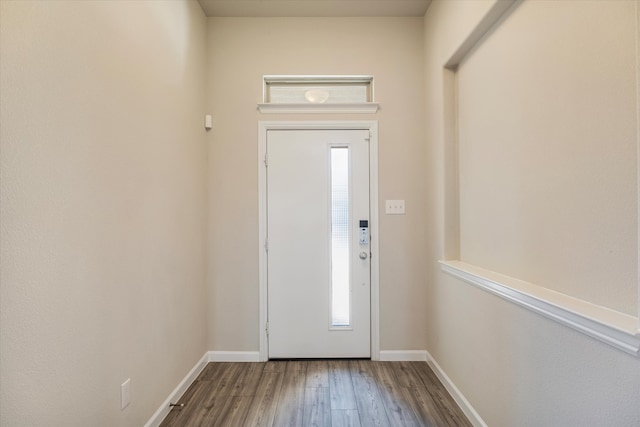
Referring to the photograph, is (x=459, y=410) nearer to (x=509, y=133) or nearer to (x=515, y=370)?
(x=515, y=370)

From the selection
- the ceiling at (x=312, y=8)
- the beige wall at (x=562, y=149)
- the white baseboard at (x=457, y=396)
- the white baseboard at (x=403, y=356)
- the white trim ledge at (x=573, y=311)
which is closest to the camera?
the white trim ledge at (x=573, y=311)

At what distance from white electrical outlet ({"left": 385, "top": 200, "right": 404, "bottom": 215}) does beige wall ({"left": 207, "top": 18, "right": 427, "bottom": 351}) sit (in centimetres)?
5

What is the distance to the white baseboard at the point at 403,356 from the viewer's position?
8.45 ft

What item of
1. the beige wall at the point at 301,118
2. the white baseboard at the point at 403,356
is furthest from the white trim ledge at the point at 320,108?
the white baseboard at the point at 403,356

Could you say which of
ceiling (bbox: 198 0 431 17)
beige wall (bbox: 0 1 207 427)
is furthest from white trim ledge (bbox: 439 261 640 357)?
ceiling (bbox: 198 0 431 17)

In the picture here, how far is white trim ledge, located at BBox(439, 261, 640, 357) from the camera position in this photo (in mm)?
884

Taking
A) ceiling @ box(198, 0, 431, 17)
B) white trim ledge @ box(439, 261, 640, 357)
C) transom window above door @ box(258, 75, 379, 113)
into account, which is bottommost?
white trim ledge @ box(439, 261, 640, 357)

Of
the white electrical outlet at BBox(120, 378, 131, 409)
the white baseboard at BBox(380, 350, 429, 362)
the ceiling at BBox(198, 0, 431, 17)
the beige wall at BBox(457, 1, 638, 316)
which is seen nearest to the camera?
the beige wall at BBox(457, 1, 638, 316)

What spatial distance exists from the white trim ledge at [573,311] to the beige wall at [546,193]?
4 centimetres

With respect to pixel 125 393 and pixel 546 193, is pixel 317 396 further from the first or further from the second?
pixel 546 193

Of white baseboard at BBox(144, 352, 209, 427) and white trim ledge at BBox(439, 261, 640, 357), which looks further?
white baseboard at BBox(144, 352, 209, 427)

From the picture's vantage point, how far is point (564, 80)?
1206 millimetres

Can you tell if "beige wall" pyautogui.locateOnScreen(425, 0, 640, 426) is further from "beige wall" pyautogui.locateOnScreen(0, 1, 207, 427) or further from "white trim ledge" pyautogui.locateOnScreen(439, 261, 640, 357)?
"beige wall" pyautogui.locateOnScreen(0, 1, 207, 427)

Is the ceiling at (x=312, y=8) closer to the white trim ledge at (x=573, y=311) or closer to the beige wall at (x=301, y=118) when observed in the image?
the beige wall at (x=301, y=118)
